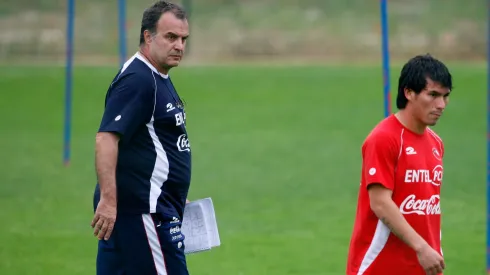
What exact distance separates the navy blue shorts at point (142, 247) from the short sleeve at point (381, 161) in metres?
1.22

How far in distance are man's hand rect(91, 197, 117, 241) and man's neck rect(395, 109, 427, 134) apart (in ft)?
5.44

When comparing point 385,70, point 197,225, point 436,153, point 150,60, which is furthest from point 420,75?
point 385,70

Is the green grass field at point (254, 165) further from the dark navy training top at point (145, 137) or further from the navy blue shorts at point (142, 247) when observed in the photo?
the dark navy training top at point (145, 137)

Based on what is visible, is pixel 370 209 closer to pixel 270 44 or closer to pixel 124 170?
pixel 124 170

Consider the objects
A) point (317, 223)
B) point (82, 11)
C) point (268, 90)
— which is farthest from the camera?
point (82, 11)

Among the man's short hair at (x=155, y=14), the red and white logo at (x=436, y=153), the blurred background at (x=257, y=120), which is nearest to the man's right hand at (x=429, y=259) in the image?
the red and white logo at (x=436, y=153)

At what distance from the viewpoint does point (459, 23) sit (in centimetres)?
3622

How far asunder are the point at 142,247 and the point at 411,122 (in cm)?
168

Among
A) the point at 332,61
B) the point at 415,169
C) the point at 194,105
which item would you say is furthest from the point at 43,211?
the point at 332,61

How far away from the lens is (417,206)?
557 cm

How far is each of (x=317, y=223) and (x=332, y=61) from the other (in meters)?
22.5

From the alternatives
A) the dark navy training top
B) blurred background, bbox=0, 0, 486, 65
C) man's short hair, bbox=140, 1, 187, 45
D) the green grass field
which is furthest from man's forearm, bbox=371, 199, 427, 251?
blurred background, bbox=0, 0, 486, 65

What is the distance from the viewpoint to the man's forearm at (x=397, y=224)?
17.5ft

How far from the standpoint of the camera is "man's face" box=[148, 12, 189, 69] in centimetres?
589
